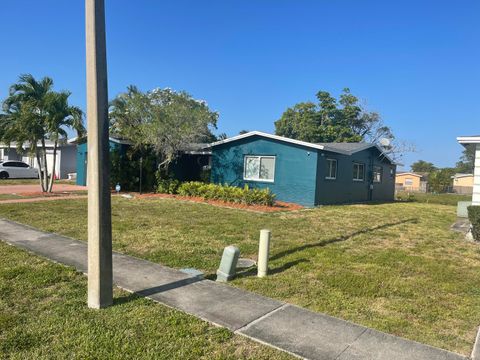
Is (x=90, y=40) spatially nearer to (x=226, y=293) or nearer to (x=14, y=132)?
(x=226, y=293)

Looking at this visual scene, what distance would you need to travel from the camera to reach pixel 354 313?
13.8 feet

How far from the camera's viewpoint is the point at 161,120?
17.0 m

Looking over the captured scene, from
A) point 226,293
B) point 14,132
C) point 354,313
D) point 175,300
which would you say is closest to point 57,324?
point 175,300

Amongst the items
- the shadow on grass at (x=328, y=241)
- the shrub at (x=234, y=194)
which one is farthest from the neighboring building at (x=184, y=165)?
the shadow on grass at (x=328, y=241)

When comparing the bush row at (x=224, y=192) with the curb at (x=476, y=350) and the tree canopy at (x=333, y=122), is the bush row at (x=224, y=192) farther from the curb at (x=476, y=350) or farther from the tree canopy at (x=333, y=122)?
the tree canopy at (x=333, y=122)

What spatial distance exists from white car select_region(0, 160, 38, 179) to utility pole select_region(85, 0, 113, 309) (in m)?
28.6

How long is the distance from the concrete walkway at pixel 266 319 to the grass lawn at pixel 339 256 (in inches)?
11.3

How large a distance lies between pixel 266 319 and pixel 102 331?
1.62m

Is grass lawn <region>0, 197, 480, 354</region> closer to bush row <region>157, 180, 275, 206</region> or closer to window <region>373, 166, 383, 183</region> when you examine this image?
bush row <region>157, 180, 275, 206</region>

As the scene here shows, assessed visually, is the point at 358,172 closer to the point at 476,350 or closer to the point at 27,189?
the point at 27,189

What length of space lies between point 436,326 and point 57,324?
12.8 feet

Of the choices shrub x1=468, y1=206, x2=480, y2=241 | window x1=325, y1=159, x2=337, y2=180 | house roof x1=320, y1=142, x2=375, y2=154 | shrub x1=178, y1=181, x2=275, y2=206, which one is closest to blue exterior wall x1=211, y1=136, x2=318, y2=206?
shrub x1=178, y1=181, x2=275, y2=206

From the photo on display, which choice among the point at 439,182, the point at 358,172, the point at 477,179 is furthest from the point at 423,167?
the point at 477,179

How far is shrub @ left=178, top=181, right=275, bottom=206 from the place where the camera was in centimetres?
1491
